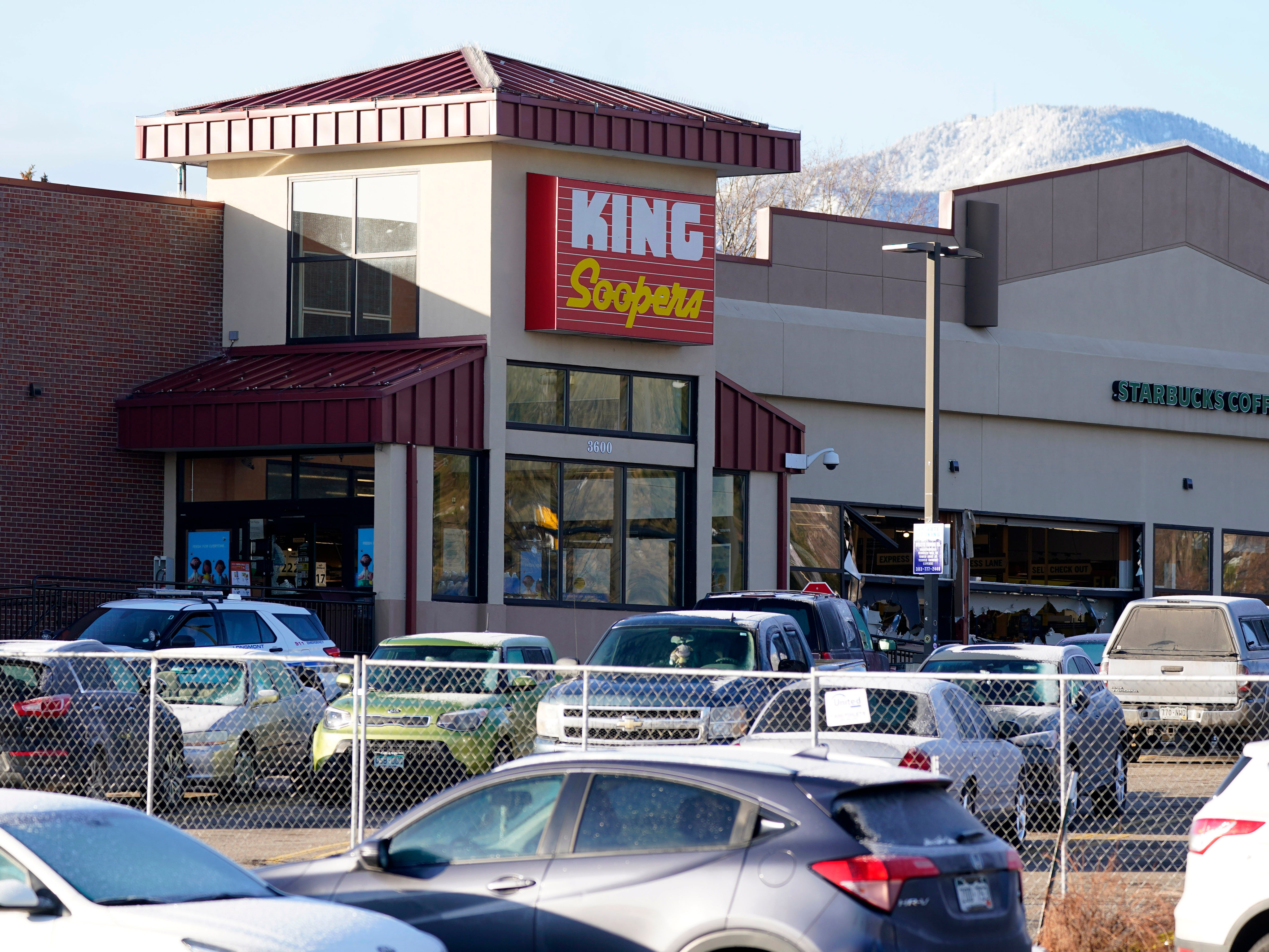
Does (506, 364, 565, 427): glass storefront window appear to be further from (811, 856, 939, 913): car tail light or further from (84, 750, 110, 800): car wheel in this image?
(811, 856, 939, 913): car tail light

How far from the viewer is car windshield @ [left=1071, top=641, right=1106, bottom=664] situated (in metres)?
26.9

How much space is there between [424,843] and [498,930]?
0.62m

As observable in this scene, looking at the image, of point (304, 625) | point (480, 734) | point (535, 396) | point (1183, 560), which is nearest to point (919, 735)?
point (480, 734)

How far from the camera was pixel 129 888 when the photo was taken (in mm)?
7211

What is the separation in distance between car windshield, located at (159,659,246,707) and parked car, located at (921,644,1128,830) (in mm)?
6651

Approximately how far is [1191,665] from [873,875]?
14890 millimetres

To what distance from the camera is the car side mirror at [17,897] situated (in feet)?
22.5

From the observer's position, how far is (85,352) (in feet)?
85.3

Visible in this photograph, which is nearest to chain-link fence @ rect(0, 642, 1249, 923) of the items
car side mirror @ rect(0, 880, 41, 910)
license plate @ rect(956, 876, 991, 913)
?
license plate @ rect(956, 876, 991, 913)

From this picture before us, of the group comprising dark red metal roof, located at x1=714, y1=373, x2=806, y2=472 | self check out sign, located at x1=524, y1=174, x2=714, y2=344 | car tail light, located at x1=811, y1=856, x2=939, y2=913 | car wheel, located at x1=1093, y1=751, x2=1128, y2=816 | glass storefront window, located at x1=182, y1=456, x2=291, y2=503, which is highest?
self check out sign, located at x1=524, y1=174, x2=714, y2=344

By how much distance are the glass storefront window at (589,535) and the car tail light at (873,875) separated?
63.7ft

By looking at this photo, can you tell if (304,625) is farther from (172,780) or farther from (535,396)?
(535,396)

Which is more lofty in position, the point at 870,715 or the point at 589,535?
the point at 589,535

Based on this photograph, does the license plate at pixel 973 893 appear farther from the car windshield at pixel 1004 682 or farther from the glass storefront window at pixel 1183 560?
the glass storefront window at pixel 1183 560
